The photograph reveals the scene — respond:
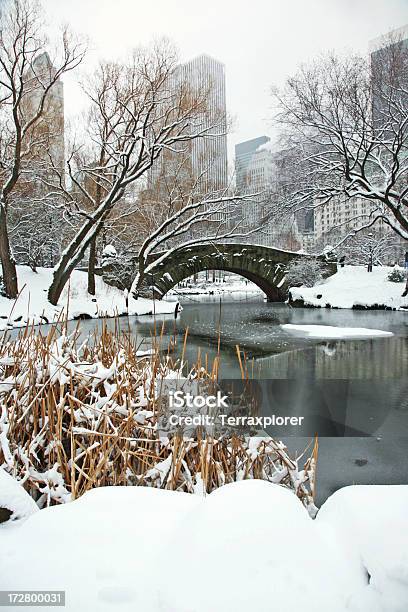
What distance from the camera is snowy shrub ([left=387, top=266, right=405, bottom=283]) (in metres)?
15.8

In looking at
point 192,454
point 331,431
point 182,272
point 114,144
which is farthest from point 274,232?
point 192,454

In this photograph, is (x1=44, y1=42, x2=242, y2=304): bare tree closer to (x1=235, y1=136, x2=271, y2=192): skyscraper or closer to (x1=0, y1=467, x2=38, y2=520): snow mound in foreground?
(x1=235, y1=136, x2=271, y2=192): skyscraper

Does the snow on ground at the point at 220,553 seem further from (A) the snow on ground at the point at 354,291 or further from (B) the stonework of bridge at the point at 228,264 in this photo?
(B) the stonework of bridge at the point at 228,264

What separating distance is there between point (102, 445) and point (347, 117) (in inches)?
497

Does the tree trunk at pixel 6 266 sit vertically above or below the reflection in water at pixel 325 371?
above

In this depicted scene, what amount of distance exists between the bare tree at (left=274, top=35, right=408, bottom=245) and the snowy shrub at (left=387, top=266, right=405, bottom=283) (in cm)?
291

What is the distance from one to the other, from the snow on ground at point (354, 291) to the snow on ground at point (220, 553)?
1390 centimetres

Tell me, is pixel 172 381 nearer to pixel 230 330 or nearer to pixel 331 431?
pixel 331 431

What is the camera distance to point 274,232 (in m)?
18.1

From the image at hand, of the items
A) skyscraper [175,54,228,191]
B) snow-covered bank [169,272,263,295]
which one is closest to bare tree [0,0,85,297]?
skyscraper [175,54,228,191]

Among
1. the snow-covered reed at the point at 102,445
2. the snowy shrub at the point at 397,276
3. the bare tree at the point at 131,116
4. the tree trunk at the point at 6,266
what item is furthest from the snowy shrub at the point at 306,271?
the snow-covered reed at the point at 102,445

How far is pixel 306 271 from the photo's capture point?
1836 cm

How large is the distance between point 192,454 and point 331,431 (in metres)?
1.66

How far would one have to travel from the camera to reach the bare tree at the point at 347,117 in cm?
1152
